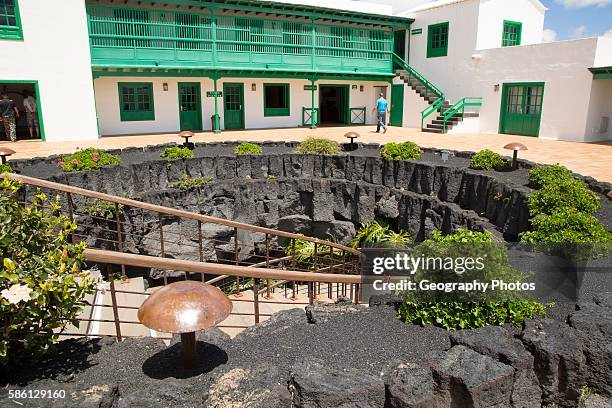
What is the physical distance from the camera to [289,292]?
A: 13.6 metres

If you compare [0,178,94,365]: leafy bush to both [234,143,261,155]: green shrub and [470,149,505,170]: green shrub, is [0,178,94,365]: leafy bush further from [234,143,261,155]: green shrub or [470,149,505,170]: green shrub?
[234,143,261,155]: green shrub

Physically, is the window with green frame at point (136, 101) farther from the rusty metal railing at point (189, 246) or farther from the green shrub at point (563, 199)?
the green shrub at point (563, 199)

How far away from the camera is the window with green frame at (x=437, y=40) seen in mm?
24281

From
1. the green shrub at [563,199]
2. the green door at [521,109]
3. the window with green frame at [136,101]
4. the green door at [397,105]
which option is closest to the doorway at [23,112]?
the window with green frame at [136,101]

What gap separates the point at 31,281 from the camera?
2.80 m

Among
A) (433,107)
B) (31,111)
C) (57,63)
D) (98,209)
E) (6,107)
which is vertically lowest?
(98,209)

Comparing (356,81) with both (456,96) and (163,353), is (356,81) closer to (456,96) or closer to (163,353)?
(456,96)

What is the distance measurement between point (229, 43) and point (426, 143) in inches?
392

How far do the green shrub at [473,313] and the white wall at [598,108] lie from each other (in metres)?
18.0

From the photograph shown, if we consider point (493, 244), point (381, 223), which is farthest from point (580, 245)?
point (381, 223)

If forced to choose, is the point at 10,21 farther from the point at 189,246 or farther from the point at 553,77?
the point at 553,77

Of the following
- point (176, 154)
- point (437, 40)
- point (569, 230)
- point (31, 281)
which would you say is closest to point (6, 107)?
point (176, 154)

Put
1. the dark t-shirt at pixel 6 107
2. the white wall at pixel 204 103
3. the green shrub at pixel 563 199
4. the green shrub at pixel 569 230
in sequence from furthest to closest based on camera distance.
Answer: the white wall at pixel 204 103
the dark t-shirt at pixel 6 107
the green shrub at pixel 563 199
the green shrub at pixel 569 230

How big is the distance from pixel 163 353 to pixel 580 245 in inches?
199
